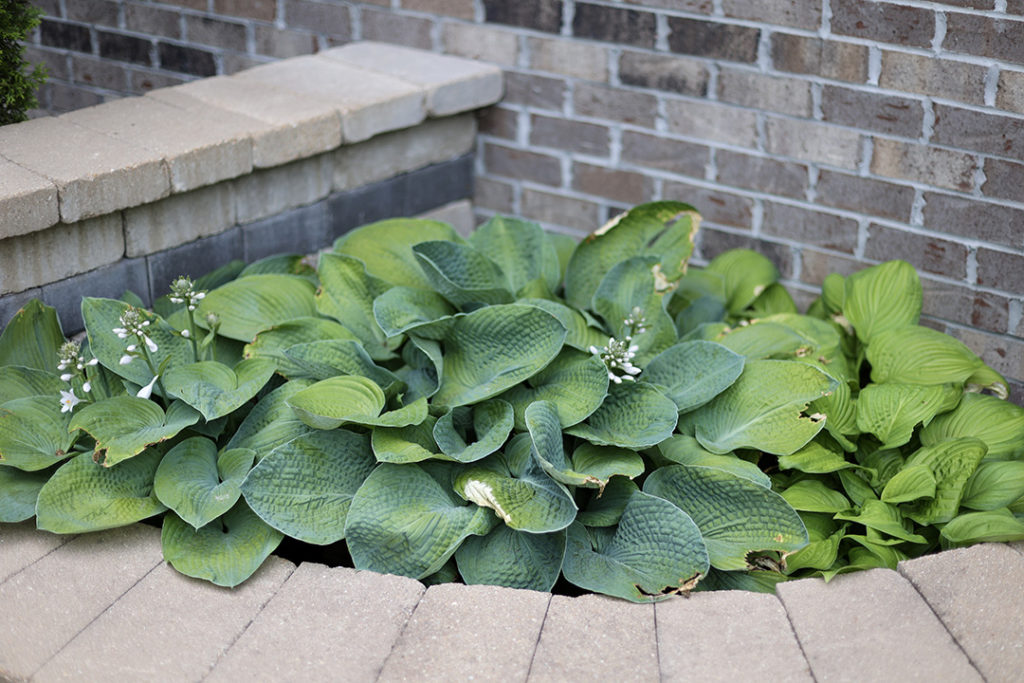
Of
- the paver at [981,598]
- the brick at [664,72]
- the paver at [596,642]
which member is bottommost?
the paver at [596,642]

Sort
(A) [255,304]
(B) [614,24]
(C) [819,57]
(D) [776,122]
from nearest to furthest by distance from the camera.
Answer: (A) [255,304], (C) [819,57], (D) [776,122], (B) [614,24]

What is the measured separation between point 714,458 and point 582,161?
105 centimetres

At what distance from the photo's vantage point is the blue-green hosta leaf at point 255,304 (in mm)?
2000

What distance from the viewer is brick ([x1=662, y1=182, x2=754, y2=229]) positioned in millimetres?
2400

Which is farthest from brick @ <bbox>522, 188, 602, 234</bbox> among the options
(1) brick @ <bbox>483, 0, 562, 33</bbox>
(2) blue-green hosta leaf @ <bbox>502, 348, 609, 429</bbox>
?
(2) blue-green hosta leaf @ <bbox>502, 348, 609, 429</bbox>

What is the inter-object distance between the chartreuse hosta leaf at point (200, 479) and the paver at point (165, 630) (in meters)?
0.10

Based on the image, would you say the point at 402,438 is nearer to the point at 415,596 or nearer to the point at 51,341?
the point at 415,596

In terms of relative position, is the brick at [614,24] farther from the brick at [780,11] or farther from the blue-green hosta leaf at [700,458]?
the blue-green hosta leaf at [700,458]

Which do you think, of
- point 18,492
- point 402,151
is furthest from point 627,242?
point 18,492

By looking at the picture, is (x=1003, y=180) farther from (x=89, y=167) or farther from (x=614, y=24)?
(x=89, y=167)

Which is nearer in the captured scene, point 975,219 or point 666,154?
point 975,219

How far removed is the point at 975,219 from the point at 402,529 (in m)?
1.35

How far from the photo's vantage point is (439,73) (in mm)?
2557

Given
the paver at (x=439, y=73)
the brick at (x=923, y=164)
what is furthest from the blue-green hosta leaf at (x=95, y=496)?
the brick at (x=923, y=164)
